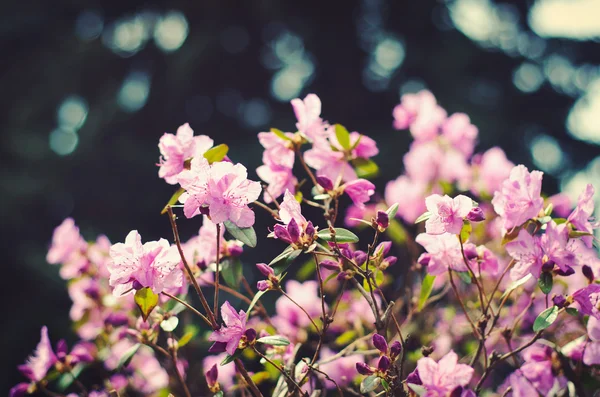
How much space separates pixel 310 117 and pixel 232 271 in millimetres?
343

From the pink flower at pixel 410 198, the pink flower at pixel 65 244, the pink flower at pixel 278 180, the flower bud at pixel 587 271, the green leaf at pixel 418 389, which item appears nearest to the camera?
the green leaf at pixel 418 389

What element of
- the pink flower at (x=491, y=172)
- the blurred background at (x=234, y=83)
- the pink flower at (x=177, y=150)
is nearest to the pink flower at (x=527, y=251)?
the pink flower at (x=177, y=150)

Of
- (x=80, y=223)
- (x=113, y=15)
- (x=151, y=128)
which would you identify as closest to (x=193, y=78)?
(x=151, y=128)

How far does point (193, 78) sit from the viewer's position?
5402 mm

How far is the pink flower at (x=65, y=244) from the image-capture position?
144 cm

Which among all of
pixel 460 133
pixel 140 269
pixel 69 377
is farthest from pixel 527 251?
pixel 69 377

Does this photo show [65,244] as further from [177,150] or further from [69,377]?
[177,150]

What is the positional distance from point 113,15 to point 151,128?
1408mm

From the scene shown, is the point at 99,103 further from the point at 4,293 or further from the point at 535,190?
the point at 535,190

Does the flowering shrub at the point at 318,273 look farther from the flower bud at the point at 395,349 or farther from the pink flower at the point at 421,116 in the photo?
the pink flower at the point at 421,116

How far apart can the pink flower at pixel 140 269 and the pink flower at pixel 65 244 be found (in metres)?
0.71

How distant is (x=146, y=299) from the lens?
2.73 ft

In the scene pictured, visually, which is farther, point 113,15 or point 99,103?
point 113,15

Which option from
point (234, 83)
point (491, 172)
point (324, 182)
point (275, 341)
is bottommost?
point (234, 83)
